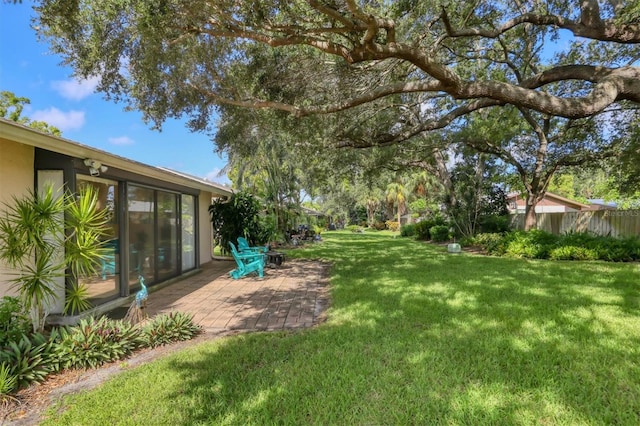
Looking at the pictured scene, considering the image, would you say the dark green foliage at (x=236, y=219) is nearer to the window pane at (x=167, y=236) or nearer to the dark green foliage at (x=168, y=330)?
the window pane at (x=167, y=236)

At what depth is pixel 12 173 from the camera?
440 centimetres

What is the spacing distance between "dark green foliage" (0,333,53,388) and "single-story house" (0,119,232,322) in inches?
A: 27.1

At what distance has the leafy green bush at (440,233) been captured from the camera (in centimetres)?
1733

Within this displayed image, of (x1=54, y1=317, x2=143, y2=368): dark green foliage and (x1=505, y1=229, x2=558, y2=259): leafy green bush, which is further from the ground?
(x1=505, y1=229, x2=558, y2=259): leafy green bush

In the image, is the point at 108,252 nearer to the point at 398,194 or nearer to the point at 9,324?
the point at 9,324

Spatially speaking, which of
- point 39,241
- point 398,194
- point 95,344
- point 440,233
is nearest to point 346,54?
point 39,241

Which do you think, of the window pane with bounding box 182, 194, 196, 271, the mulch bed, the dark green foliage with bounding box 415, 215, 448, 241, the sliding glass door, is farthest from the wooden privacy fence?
the sliding glass door

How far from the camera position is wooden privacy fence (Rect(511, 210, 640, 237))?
11000 millimetres

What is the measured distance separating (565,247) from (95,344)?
11804mm

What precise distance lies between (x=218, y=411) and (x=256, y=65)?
721cm

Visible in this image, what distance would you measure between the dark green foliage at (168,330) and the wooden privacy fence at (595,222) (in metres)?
13.1

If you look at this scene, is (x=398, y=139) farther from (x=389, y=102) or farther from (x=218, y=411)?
(x=218, y=411)

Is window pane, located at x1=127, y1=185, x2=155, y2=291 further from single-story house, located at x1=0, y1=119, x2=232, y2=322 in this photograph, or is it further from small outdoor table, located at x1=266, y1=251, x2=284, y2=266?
small outdoor table, located at x1=266, y1=251, x2=284, y2=266

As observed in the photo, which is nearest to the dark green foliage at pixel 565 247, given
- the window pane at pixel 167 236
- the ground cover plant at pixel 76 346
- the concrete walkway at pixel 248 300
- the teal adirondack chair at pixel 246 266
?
the concrete walkway at pixel 248 300
